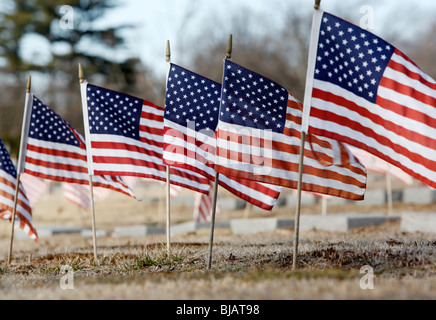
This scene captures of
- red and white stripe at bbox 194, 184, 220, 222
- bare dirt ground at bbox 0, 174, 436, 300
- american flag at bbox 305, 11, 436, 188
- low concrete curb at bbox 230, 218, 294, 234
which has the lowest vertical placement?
bare dirt ground at bbox 0, 174, 436, 300

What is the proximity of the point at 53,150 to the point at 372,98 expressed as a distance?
256 inches

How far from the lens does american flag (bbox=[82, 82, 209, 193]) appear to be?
9.96 metres

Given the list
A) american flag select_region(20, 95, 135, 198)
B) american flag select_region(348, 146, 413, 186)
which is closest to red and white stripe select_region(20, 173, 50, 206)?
american flag select_region(20, 95, 135, 198)

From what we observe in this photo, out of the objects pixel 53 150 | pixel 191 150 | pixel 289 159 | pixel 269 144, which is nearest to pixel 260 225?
pixel 53 150

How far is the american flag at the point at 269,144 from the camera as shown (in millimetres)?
7855

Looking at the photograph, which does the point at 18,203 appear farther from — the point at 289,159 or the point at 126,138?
the point at 289,159

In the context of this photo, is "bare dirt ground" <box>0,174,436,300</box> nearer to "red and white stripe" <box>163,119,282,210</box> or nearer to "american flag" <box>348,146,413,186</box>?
"red and white stripe" <box>163,119,282,210</box>

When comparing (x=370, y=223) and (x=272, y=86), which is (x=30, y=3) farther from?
(x=272, y=86)

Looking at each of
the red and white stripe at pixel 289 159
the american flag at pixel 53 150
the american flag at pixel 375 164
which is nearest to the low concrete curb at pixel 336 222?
the american flag at pixel 375 164

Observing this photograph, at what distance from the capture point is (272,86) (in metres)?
8.02

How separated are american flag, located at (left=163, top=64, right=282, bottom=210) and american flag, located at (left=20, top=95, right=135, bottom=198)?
3049 mm

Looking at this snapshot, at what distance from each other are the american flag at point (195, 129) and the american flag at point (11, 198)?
172 inches

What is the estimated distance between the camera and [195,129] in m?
8.69
